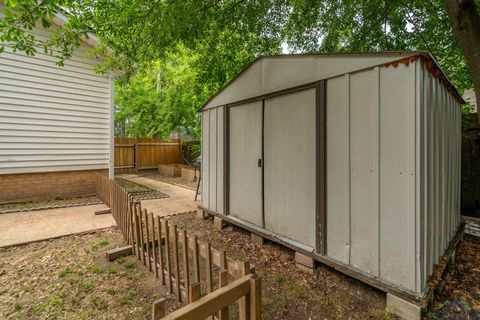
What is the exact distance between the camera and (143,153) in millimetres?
12820

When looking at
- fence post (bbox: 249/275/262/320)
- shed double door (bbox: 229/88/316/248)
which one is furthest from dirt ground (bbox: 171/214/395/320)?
fence post (bbox: 249/275/262/320)

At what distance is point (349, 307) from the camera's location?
2.38m

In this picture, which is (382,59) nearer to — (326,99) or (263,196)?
(326,99)

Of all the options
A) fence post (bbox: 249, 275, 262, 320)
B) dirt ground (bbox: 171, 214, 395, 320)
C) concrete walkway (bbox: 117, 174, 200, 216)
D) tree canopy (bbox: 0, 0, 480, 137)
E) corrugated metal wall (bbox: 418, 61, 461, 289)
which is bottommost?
dirt ground (bbox: 171, 214, 395, 320)

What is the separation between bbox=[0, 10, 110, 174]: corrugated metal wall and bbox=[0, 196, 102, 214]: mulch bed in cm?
83

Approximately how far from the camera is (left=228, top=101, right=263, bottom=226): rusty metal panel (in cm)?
382

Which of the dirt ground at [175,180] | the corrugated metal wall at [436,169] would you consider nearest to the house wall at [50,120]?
the dirt ground at [175,180]

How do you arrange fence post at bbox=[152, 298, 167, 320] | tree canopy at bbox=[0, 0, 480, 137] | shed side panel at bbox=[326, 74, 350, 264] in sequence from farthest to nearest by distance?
tree canopy at bbox=[0, 0, 480, 137] < shed side panel at bbox=[326, 74, 350, 264] < fence post at bbox=[152, 298, 167, 320]

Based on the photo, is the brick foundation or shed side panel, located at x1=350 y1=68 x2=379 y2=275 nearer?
shed side panel, located at x1=350 y1=68 x2=379 y2=275

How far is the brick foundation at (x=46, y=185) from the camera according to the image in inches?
241

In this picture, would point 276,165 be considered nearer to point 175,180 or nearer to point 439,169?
point 439,169

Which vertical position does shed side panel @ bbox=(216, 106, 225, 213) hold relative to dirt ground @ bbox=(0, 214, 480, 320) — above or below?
above

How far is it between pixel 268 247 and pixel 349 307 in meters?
1.47

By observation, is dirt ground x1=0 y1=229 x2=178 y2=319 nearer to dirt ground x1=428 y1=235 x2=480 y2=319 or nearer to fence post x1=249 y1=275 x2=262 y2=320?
fence post x1=249 y1=275 x2=262 y2=320
